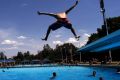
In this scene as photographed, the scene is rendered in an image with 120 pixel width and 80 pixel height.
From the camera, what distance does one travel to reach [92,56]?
91.4m

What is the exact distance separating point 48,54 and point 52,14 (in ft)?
450

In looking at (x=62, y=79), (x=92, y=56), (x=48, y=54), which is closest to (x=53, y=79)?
(x=62, y=79)

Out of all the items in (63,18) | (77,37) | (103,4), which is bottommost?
(77,37)

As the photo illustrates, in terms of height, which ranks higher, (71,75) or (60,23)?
(60,23)

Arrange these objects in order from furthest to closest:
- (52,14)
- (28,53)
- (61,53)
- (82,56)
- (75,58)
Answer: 1. (28,53)
2. (61,53)
3. (75,58)
4. (82,56)
5. (52,14)

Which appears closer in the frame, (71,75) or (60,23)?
(60,23)

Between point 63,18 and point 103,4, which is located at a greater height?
point 103,4

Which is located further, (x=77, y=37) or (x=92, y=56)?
(x=92, y=56)

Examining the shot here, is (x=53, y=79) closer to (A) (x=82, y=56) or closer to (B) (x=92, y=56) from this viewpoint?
(B) (x=92, y=56)

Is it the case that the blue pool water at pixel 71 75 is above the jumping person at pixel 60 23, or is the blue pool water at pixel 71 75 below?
below

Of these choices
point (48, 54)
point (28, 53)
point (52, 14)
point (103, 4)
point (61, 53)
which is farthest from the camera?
point (28, 53)

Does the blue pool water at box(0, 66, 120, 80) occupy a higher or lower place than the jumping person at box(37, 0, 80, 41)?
lower

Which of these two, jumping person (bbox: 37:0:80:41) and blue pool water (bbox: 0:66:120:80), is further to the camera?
blue pool water (bbox: 0:66:120:80)

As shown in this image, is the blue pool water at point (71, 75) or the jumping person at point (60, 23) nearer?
the jumping person at point (60, 23)
